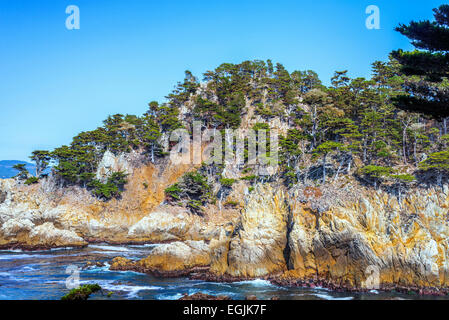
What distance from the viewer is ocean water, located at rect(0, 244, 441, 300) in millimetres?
16938

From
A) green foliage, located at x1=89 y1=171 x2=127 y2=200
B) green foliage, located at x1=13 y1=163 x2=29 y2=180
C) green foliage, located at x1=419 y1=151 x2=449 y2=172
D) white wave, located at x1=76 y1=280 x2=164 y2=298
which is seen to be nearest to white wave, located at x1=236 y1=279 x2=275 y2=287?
white wave, located at x1=76 y1=280 x2=164 y2=298

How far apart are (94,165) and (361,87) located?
151 feet

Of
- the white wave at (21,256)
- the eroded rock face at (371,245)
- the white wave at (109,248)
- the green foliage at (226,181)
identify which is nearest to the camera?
the eroded rock face at (371,245)

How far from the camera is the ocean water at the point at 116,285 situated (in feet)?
55.6

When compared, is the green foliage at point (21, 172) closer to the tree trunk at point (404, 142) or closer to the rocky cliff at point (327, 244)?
the rocky cliff at point (327, 244)

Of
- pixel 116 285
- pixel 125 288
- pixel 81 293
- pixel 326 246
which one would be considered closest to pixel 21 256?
A: pixel 116 285

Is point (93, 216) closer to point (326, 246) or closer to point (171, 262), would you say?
point (171, 262)

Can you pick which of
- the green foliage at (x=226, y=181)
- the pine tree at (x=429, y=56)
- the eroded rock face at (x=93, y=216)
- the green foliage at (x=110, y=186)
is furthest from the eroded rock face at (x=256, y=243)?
the green foliage at (x=110, y=186)

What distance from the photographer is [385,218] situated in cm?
2023

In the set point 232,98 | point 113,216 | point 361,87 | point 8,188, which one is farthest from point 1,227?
point 361,87

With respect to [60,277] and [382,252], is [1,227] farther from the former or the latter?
[382,252]

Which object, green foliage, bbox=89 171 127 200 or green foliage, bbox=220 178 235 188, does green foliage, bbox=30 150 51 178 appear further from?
green foliage, bbox=220 178 235 188

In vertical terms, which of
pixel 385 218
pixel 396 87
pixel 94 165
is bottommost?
pixel 385 218

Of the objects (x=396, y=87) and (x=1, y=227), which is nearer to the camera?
(x=1, y=227)
